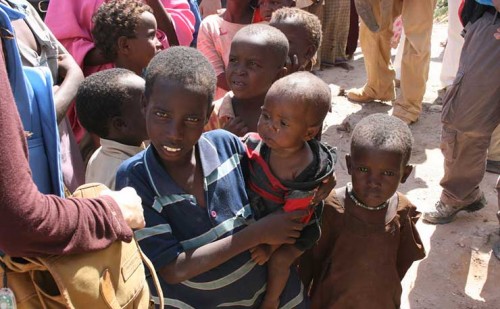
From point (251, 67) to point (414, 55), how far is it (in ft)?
9.87

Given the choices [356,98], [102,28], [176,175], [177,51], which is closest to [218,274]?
[176,175]

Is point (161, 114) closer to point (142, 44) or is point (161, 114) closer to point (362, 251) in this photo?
point (362, 251)

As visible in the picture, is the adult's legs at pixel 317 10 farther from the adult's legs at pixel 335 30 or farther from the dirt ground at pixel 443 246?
the dirt ground at pixel 443 246

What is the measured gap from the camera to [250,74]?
2480mm

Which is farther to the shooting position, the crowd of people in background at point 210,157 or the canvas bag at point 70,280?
the crowd of people in background at point 210,157

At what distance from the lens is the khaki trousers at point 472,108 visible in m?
3.15

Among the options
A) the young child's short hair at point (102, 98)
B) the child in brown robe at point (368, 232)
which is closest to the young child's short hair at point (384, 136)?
the child in brown robe at point (368, 232)

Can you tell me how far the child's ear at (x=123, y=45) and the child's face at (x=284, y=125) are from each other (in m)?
1.17

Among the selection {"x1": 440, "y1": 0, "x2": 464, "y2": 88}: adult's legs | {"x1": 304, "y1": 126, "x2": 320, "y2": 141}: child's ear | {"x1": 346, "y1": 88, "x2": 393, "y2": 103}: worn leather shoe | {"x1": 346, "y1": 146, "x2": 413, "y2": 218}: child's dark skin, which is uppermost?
{"x1": 304, "y1": 126, "x2": 320, "y2": 141}: child's ear

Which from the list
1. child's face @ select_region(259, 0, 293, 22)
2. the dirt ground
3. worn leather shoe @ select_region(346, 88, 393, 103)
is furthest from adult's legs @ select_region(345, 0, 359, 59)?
child's face @ select_region(259, 0, 293, 22)

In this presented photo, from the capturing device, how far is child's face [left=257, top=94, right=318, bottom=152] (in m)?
1.86

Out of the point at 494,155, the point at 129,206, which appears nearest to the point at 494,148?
the point at 494,155

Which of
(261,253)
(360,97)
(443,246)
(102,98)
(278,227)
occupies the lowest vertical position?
(360,97)

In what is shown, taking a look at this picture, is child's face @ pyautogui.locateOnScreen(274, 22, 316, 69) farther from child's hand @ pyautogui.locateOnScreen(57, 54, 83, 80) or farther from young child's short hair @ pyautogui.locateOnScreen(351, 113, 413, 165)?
child's hand @ pyautogui.locateOnScreen(57, 54, 83, 80)
